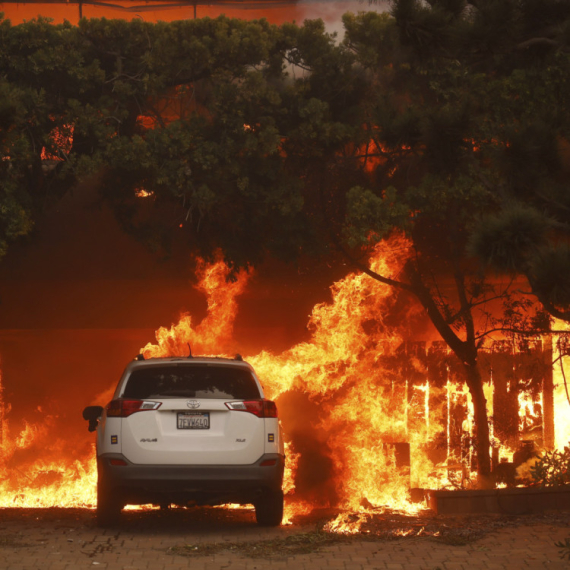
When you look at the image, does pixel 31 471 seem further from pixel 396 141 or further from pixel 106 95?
pixel 396 141

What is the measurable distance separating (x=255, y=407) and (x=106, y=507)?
5.96ft

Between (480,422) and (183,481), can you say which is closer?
(183,481)

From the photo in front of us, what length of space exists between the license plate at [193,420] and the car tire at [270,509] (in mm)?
1042

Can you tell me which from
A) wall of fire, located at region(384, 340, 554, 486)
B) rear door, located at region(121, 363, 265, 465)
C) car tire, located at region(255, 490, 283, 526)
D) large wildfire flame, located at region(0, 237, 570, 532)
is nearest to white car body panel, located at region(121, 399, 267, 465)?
rear door, located at region(121, 363, 265, 465)

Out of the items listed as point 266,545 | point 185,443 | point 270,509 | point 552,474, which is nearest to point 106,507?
point 185,443

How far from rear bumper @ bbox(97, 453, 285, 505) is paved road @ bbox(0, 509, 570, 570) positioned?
0.40 metres

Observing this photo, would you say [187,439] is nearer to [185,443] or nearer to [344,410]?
[185,443]

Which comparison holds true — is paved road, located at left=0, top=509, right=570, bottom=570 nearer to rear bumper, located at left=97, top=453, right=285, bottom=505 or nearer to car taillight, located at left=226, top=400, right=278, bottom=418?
rear bumper, located at left=97, top=453, right=285, bottom=505

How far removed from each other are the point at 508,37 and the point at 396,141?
5.37 ft

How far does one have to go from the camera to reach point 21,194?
1196 centimetres

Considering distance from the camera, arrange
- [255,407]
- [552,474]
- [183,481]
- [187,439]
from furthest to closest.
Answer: [552,474]
[255,407]
[187,439]
[183,481]

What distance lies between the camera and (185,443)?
8141 millimetres

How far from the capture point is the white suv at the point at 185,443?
8.09 meters

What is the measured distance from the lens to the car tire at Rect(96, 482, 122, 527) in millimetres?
8367
